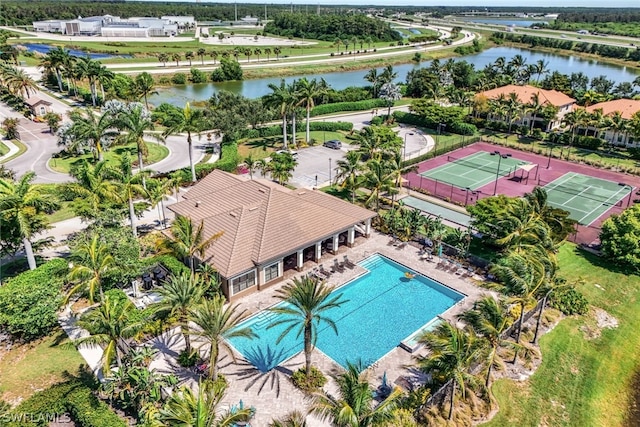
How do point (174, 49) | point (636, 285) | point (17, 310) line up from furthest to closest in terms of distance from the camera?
1. point (174, 49)
2. point (636, 285)
3. point (17, 310)

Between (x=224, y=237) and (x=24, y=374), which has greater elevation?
(x=224, y=237)

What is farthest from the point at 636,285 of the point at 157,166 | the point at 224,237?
the point at 157,166

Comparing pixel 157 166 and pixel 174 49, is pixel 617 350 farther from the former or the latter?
pixel 174 49

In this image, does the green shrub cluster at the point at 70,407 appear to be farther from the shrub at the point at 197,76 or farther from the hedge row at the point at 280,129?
the shrub at the point at 197,76

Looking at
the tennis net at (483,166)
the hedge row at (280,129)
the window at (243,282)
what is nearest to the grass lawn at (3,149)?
the hedge row at (280,129)

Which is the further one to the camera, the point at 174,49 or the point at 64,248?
the point at 174,49

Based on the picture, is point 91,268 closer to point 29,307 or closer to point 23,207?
point 29,307

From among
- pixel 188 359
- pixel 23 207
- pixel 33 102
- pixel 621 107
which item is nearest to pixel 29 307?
pixel 23 207
